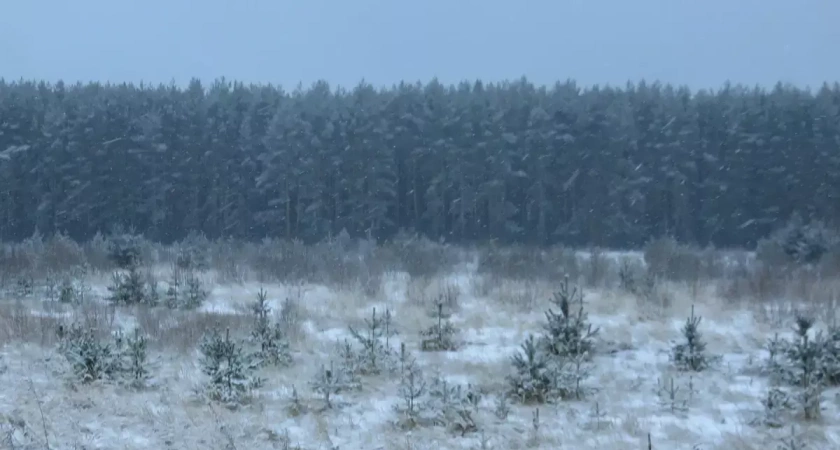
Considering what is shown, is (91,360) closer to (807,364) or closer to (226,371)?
(226,371)

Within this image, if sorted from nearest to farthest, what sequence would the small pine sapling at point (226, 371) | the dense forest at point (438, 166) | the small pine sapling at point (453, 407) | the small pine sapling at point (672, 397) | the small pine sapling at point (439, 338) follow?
the small pine sapling at point (453, 407) → the small pine sapling at point (672, 397) → the small pine sapling at point (226, 371) → the small pine sapling at point (439, 338) → the dense forest at point (438, 166)

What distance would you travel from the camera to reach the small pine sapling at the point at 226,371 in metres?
7.62

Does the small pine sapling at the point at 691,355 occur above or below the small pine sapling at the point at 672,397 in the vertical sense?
above

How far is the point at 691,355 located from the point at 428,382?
292cm

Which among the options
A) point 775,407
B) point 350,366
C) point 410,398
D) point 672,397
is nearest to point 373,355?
point 350,366

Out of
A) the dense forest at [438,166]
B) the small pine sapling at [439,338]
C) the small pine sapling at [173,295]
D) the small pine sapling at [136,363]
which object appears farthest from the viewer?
the dense forest at [438,166]

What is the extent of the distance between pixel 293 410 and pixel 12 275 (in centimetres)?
1050

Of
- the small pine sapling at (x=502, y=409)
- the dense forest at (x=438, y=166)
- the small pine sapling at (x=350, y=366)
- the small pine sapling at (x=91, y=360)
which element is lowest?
the small pine sapling at (x=502, y=409)

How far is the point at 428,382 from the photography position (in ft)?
27.2

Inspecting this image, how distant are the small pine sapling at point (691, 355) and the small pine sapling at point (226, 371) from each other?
4.50 metres

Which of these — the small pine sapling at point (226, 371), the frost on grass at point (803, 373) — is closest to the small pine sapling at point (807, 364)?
the frost on grass at point (803, 373)

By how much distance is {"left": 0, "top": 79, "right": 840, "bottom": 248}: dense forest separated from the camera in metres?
42.7

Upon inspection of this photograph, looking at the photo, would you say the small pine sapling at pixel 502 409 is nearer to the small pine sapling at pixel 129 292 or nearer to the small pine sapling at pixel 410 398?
the small pine sapling at pixel 410 398

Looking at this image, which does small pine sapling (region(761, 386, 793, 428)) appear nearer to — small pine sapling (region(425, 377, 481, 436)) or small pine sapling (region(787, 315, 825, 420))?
small pine sapling (region(787, 315, 825, 420))
